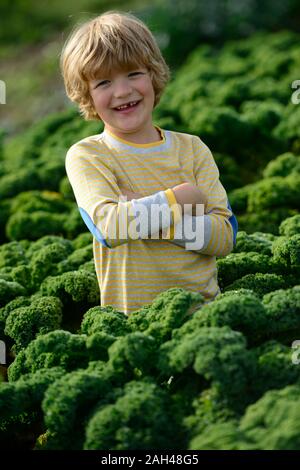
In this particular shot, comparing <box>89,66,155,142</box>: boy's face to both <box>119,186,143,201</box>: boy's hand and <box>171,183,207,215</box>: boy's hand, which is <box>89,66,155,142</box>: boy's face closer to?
<box>119,186,143,201</box>: boy's hand

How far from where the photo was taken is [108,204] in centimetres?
380

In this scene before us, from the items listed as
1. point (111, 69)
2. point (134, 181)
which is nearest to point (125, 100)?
point (111, 69)

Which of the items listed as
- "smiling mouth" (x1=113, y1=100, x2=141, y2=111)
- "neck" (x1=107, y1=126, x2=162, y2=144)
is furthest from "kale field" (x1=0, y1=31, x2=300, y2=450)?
"smiling mouth" (x1=113, y1=100, x2=141, y2=111)

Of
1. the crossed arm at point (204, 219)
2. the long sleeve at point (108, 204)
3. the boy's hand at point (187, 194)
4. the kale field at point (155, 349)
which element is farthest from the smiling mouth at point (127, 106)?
the kale field at point (155, 349)

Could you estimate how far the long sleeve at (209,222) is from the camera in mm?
3893

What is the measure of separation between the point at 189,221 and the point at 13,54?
9960mm

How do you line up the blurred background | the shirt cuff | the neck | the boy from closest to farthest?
the shirt cuff, the boy, the neck, the blurred background

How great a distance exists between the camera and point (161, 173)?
4.08 metres

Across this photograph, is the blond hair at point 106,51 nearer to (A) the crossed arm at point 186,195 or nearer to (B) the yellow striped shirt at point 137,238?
(B) the yellow striped shirt at point 137,238

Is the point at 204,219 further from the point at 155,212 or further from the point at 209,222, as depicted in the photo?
the point at 155,212

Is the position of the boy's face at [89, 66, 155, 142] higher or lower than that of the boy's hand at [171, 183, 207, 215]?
higher

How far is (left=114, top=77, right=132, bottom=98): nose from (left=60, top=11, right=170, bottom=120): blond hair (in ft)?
0.23

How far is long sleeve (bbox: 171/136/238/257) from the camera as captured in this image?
12.8 ft

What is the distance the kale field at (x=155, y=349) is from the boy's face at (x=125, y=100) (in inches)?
36.5
